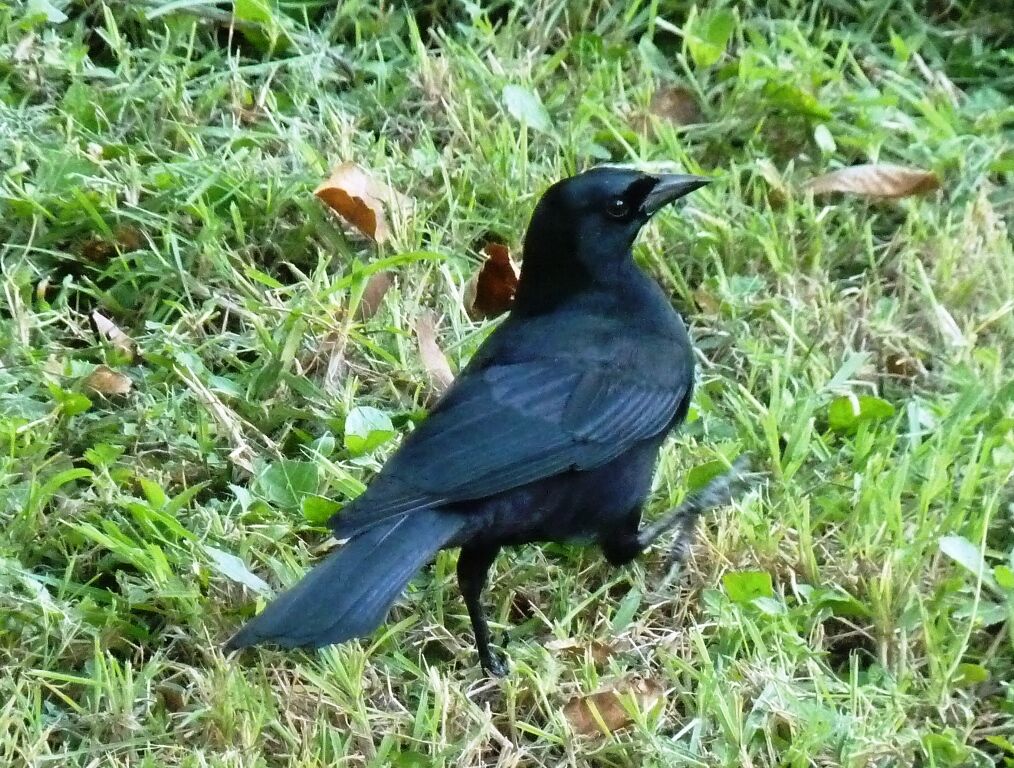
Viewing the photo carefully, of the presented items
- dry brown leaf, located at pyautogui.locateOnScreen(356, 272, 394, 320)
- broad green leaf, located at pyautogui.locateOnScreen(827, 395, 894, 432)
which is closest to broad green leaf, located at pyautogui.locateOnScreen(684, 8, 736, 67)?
dry brown leaf, located at pyautogui.locateOnScreen(356, 272, 394, 320)

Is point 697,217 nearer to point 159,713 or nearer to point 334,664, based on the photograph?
point 334,664

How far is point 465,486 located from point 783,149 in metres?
2.19

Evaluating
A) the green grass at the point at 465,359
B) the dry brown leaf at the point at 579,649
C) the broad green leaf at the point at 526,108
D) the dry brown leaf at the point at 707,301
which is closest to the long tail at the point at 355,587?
the green grass at the point at 465,359

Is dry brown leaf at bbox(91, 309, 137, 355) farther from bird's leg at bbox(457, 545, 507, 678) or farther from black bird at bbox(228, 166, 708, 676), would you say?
bird's leg at bbox(457, 545, 507, 678)

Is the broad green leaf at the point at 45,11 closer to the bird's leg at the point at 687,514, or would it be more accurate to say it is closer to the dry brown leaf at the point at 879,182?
the dry brown leaf at the point at 879,182

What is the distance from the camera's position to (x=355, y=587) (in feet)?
7.94

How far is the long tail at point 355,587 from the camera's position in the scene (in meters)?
2.35

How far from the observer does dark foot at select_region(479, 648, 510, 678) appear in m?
2.77

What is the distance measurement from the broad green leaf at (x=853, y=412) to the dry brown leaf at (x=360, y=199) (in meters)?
1.35

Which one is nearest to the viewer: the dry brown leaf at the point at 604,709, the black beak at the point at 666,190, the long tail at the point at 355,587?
the long tail at the point at 355,587

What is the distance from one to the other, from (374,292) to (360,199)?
0.31 metres

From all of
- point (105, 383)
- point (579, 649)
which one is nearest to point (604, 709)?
point (579, 649)

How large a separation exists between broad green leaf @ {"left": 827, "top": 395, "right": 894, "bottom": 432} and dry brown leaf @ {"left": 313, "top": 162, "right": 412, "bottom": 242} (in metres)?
1.35

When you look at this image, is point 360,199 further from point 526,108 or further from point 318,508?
point 318,508
